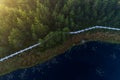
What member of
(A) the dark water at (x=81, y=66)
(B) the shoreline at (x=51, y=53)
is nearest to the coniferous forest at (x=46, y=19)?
(B) the shoreline at (x=51, y=53)

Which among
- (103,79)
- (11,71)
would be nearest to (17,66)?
(11,71)

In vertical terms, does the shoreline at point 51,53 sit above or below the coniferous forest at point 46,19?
below

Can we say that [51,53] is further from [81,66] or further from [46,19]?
[46,19]

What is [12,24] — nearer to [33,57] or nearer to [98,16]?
[33,57]

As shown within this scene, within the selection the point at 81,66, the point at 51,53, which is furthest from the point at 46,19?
the point at 81,66

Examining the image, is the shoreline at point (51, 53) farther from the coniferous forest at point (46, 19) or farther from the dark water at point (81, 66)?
the coniferous forest at point (46, 19)

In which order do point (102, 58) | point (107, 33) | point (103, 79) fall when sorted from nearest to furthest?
point (103, 79) < point (102, 58) < point (107, 33)

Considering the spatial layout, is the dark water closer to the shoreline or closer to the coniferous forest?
the shoreline

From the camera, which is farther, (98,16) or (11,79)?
(98,16)
